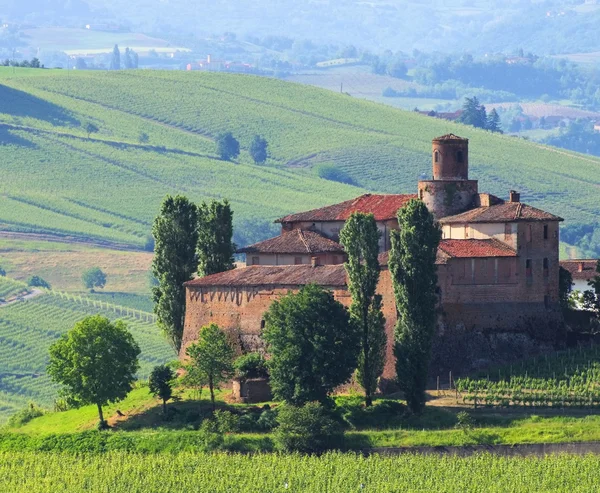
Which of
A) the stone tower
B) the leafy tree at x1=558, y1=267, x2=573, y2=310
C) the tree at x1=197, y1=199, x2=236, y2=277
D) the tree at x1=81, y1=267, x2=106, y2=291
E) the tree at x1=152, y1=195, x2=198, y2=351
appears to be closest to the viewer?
the leafy tree at x1=558, y1=267, x2=573, y2=310

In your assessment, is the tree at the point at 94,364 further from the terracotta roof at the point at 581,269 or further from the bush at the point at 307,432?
the terracotta roof at the point at 581,269

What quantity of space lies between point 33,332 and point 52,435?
76.1m

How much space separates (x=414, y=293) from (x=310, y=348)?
210 inches

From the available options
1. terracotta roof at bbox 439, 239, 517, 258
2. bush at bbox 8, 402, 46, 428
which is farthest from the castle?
bush at bbox 8, 402, 46, 428

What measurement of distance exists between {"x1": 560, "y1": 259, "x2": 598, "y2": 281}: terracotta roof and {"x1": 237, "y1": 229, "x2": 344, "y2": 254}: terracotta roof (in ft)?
63.9

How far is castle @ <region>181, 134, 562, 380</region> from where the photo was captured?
86062 millimetres

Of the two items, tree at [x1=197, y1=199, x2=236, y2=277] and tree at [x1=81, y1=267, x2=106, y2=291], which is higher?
tree at [x1=81, y1=267, x2=106, y2=291]

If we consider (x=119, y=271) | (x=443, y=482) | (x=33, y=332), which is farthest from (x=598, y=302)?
(x=119, y=271)

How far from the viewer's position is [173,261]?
94750 mm

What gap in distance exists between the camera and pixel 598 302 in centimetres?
9269

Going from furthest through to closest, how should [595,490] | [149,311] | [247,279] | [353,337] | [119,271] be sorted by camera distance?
1. [119,271]
2. [149,311]
3. [247,279]
4. [353,337]
5. [595,490]

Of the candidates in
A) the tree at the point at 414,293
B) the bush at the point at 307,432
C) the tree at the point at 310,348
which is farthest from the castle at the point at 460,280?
the bush at the point at 307,432

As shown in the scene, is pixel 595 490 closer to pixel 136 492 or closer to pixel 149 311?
pixel 136 492

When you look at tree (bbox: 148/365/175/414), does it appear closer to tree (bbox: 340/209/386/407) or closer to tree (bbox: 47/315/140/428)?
tree (bbox: 47/315/140/428)
